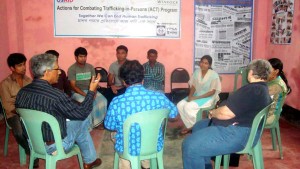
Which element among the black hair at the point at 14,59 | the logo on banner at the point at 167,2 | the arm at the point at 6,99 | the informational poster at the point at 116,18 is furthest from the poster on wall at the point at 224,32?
the arm at the point at 6,99

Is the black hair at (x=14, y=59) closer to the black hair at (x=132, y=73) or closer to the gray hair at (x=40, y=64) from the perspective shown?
the gray hair at (x=40, y=64)

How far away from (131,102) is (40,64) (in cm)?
84

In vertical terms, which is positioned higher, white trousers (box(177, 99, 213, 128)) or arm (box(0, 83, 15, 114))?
arm (box(0, 83, 15, 114))

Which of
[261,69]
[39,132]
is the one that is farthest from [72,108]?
[261,69]

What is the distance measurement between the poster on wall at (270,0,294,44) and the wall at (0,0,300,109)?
191mm

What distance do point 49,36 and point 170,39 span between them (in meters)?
2.38

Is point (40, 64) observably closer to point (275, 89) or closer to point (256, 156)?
point (256, 156)

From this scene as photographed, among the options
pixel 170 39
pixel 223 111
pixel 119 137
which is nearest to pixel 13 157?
pixel 119 137

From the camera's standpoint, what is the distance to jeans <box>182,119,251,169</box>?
99.9 inches

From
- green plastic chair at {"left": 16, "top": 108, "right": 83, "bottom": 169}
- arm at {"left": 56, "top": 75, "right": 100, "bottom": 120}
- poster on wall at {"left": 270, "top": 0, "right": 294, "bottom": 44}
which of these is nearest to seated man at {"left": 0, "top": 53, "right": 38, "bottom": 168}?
green plastic chair at {"left": 16, "top": 108, "right": 83, "bottom": 169}

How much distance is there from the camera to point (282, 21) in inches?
209

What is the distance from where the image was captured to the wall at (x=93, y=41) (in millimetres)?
5629

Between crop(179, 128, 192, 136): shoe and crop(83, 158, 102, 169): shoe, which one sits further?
crop(179, 128, 192, 136): shoe

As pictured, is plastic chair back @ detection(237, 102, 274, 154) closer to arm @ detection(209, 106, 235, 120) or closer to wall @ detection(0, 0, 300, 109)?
arm @ detection(209, 106, 235, 120)
